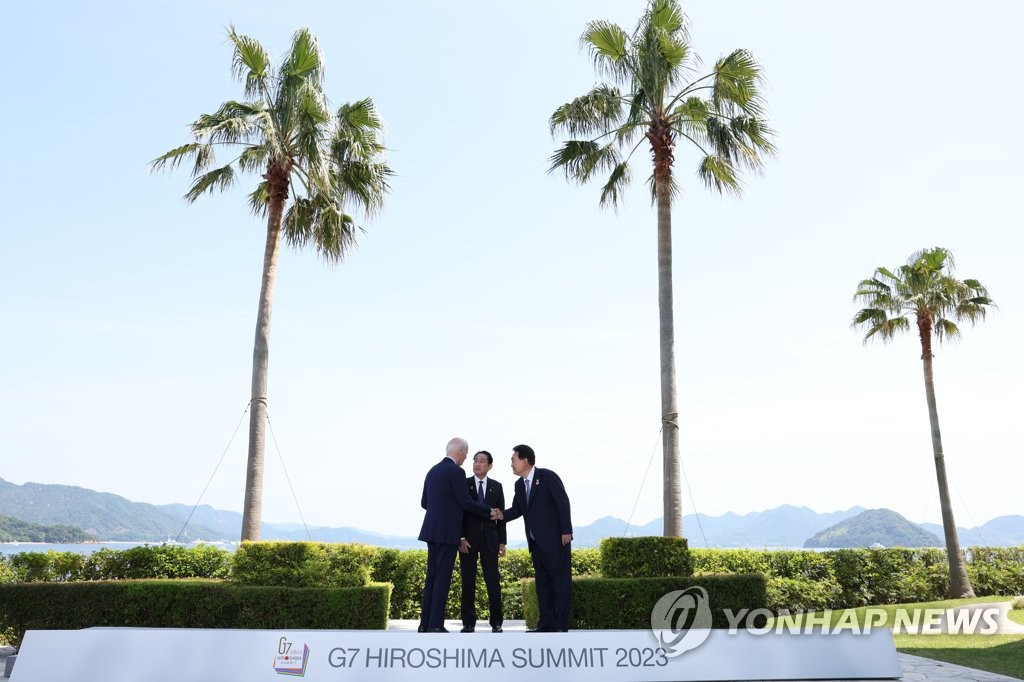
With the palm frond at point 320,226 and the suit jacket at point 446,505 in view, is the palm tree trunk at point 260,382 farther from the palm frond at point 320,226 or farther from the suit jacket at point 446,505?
Result: the suit jacket at point 446,505

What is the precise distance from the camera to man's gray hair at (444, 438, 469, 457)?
802 centimetres

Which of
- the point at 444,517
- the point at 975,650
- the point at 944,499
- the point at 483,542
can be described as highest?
the point at 944,499

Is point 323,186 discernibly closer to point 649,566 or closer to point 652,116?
point 652,116

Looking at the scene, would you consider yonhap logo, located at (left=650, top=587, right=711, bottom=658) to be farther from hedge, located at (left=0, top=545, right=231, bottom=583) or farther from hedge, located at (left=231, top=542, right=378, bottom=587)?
hedge, located at (left=0, top=545, right=231, bottom=583)

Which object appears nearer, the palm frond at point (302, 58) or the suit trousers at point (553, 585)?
the suit trousers at point (553, 585)

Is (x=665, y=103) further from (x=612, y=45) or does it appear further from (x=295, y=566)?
(x=295, y=566)

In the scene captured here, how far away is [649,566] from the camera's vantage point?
11047 millimetres

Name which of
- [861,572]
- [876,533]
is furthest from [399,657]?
[876,533]

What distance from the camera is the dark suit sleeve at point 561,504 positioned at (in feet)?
26.1

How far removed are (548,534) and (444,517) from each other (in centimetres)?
109

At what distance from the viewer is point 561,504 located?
8047 mm

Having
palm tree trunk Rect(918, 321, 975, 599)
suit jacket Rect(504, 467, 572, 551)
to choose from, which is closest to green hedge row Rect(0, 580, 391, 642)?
suit jacket Rect(504, 467, 572, 551)

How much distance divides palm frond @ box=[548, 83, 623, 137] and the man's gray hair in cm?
923

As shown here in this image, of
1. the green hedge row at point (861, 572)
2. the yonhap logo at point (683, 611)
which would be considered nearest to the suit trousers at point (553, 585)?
the yonhap logo at point (683, 611)
